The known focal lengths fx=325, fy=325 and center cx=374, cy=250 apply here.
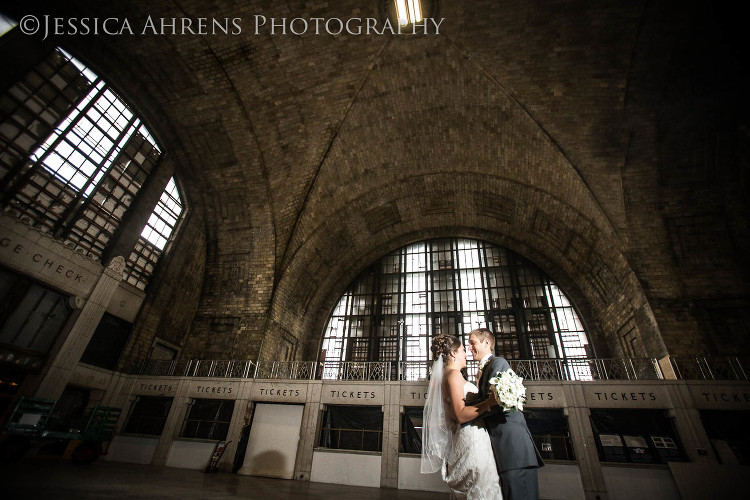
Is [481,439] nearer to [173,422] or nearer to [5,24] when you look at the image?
[173,422]

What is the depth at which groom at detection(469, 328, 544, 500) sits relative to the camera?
99.2 inches

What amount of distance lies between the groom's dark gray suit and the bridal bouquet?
219 millimetres

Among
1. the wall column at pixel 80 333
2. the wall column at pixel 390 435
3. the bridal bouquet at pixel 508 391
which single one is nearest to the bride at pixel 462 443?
the bridal bouquet at pixel 508 391

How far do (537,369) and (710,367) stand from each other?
455 cm

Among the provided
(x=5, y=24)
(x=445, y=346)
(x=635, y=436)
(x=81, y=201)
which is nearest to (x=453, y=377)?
(x=445, y=346)

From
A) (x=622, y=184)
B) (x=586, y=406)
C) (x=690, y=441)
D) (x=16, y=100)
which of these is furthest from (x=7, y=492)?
(x=622, y=184)

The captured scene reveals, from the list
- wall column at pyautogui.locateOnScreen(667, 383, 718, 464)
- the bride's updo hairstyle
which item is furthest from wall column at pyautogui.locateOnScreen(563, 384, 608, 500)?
the bride's updo hairstyle

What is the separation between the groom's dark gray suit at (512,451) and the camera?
252cm

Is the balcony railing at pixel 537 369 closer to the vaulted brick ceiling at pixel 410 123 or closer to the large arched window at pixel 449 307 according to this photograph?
the large arched window at pixel 449 307

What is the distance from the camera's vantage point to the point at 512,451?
2.57 m

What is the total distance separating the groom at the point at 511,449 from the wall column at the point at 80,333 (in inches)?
442

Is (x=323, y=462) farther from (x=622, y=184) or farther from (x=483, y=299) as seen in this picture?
(x=622, y=184)

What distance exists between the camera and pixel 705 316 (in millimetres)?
9211

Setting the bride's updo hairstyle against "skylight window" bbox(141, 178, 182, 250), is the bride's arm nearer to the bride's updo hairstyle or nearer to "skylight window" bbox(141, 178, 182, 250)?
the bride's updo hairstyle
